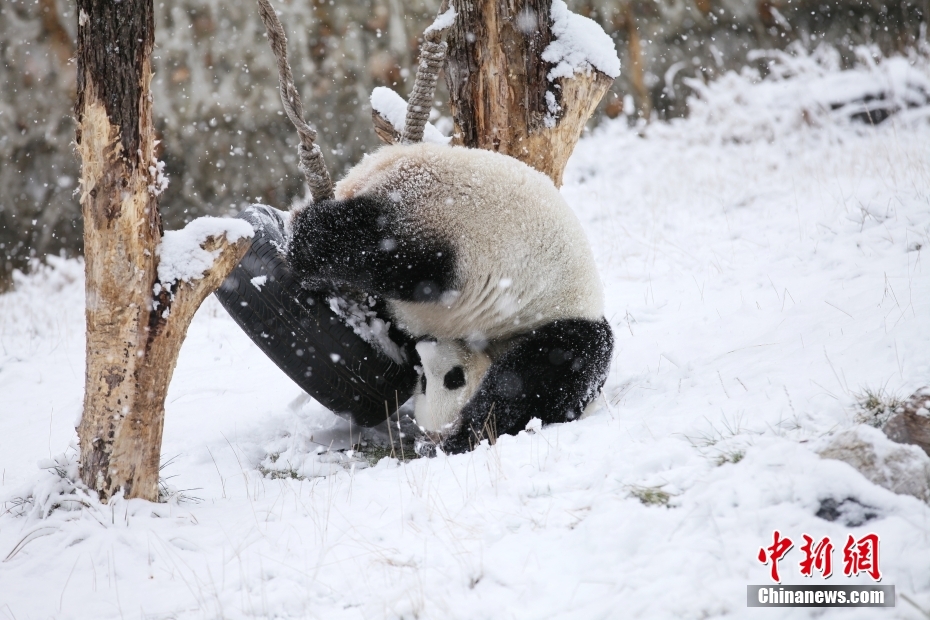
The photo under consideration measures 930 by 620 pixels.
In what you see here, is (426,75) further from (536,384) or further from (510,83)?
(536,384)

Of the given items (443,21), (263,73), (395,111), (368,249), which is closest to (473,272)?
(368,249)

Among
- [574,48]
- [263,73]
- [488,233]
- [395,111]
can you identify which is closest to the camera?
[488,233]

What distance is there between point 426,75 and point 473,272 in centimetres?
107

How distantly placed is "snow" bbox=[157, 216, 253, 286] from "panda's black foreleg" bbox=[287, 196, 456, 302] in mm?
480

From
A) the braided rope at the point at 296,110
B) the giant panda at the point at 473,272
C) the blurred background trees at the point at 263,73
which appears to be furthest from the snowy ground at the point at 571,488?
the blurred background trees at the point at 263,73

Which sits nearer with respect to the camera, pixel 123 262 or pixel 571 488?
pixel 571 488

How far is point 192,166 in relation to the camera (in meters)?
10.3

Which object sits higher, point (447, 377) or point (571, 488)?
point (447, 377)

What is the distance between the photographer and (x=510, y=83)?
4043mm

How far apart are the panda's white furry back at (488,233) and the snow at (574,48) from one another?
89 cm

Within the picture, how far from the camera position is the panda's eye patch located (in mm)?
3562

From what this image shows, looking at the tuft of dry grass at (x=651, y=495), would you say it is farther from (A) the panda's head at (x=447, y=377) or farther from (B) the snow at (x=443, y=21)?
(B) the snow at (x=443, y=21)

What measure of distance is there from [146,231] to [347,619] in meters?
1.62

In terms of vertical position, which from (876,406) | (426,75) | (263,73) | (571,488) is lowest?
(571,488)
